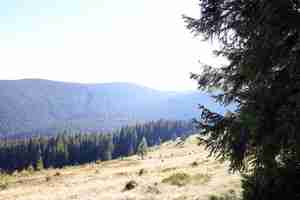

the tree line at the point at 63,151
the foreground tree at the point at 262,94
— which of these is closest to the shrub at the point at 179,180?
the foreground tree at the point at 262,94

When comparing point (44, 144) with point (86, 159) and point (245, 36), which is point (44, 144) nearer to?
point (86, 159)

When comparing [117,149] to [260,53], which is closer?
[260,53]

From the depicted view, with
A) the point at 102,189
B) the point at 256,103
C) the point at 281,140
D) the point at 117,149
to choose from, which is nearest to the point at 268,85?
the point at 256,103

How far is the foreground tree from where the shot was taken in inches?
262

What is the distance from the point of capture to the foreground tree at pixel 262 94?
6656mm

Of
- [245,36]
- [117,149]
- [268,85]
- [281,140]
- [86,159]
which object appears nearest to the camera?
[281,140]

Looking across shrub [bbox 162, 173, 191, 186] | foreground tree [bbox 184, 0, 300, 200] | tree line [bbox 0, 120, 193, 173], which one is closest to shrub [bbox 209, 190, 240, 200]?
shrub [bbox 162, 173, 191, 186]

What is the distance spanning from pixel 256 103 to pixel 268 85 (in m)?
0.65

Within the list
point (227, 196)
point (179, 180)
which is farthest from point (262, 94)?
point (179, 180)

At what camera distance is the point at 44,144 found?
126 metres

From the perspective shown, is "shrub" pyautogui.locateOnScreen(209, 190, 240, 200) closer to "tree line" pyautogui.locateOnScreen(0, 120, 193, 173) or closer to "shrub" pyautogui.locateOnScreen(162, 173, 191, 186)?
"shrub" pyautogui.locateOnScreen(162, 173, 191, 186)

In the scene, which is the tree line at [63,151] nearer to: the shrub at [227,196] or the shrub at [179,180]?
the shrub at [179,180]

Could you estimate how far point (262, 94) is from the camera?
698 centimetres

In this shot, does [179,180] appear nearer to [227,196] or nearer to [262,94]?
[227,196]
